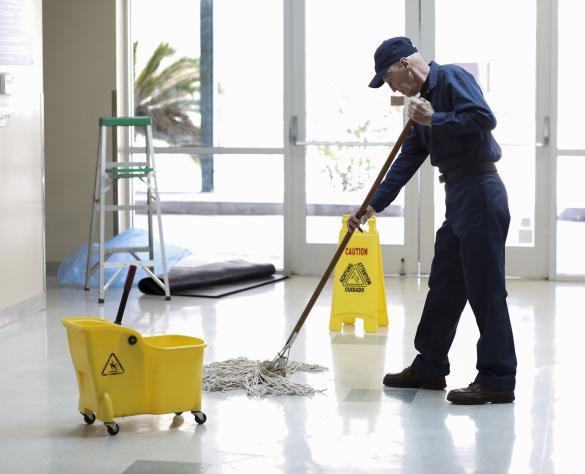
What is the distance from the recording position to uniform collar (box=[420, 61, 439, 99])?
13.0ft

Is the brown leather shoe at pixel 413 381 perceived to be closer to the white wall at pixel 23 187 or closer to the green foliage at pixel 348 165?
the white wall at pixel 23 187

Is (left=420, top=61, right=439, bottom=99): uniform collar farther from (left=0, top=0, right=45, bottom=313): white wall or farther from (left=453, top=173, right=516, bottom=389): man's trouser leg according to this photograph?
(left=0, top=0, right=45, bottom=313): white wall

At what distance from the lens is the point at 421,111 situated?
3.78 meters

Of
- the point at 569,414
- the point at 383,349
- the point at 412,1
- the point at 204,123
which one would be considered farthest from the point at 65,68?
the point at 569,414

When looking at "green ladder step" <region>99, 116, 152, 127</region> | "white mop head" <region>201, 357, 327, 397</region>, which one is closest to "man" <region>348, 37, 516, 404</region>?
"white mop head" <region>201, 357, 327, 397</region>

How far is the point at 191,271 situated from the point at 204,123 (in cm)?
142

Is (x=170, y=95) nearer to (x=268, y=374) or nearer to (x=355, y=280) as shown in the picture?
(x=355, y=280)

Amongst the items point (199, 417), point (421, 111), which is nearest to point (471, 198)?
point (421, 111)

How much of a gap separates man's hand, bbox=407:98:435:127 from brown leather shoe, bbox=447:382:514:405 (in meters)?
1.02

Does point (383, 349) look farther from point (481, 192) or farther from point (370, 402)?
point (481, 192)

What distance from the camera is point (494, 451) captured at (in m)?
3.35

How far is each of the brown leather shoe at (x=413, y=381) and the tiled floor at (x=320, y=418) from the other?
37 millimetres

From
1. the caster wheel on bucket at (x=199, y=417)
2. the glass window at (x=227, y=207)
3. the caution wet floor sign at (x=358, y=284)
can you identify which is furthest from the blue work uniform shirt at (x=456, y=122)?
the glass window at (x=227, y=207)

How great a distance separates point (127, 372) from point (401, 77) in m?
1.50
